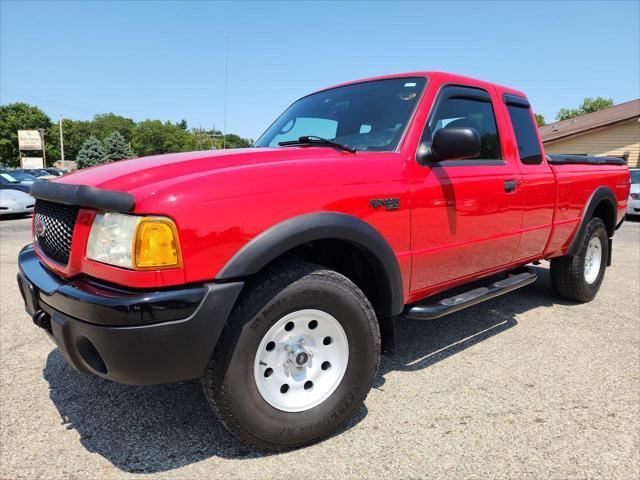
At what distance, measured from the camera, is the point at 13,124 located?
7638cm

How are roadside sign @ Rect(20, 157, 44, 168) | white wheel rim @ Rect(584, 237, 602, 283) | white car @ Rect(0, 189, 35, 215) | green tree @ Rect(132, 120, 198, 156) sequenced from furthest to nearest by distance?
green tree @ Rect(132, 120, 198, 156) → roadside sign @ Rect(20, 157, 44, 168) → white car @ Rect(0, 189, 35, 215) → white wheel rim @ Rect(584, 237, 602, 283)

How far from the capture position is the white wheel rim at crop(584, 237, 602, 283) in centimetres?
473

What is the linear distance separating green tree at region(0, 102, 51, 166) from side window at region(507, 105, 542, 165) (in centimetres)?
9048

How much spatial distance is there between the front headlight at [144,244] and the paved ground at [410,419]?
3.23ft

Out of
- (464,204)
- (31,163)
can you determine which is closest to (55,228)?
(464,204)

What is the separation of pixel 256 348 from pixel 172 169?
888mm

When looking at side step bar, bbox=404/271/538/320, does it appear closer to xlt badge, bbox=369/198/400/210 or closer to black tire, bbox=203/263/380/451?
black tire, bbox=203/263/380/451

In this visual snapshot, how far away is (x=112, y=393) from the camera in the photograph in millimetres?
2721

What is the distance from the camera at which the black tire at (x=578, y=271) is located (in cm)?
442

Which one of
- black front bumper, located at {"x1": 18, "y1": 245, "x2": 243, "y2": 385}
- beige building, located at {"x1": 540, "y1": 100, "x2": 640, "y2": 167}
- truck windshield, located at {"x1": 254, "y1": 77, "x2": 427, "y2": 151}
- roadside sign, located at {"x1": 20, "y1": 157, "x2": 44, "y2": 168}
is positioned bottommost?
roadside sign, located at {"x1": 20, "y1": 157, "x2": 44, "y2": 168}

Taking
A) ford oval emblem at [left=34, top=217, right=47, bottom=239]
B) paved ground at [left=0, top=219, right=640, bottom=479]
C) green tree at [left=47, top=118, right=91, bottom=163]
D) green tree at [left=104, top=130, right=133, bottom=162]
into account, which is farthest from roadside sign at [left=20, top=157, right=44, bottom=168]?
ford oval emblem at [left=34, top=217, right=47, bottom=239]

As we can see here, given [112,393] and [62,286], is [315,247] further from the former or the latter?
[112,393]

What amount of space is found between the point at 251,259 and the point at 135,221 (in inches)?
19.0

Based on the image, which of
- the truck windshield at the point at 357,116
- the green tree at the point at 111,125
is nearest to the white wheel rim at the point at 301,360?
the truck windshield at the point at 357,116
